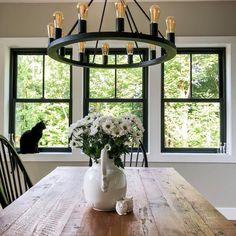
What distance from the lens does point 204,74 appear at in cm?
372

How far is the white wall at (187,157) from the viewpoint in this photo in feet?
11.6

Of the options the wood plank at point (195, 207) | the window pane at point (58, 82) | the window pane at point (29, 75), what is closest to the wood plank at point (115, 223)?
the wood plank at point (195, 207)

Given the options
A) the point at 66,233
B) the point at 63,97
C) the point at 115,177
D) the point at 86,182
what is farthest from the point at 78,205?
the point at 63,97

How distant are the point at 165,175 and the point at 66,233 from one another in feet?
4.30

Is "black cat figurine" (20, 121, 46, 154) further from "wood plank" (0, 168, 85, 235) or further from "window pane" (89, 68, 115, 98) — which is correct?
"wood plank" (0, 168, 85, 235)

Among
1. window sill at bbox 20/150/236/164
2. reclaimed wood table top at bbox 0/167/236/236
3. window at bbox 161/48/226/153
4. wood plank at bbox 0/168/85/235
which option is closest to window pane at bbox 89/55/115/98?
window at bbox 161/48/226/153

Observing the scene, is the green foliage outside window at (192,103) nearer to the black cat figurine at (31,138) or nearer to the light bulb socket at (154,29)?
the black cat figurine at (31,138)

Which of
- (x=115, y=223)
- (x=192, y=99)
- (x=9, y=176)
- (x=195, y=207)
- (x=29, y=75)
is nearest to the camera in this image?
(x=115, y=223)

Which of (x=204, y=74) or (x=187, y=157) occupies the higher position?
(x=204, y=74)

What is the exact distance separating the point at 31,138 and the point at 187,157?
1.92 meters

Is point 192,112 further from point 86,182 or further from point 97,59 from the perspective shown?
point 86,182

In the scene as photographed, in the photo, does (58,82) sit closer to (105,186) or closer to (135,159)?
(135,159)

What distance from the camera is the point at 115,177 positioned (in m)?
1.43

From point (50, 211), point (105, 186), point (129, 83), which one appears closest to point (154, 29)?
point (105, 186)
